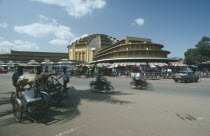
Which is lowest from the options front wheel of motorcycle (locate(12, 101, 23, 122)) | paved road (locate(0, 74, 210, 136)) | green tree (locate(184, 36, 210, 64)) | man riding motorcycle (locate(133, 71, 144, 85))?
paved road (locate(0, 74, 210, 136))

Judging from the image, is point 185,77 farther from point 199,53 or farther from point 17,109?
point 199,53

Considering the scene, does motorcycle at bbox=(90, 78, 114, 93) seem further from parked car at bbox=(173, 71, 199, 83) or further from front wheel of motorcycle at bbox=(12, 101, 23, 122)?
parked car at bbox=(173, 71, 199, 83)

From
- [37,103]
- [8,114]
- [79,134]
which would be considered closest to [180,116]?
[79,134]

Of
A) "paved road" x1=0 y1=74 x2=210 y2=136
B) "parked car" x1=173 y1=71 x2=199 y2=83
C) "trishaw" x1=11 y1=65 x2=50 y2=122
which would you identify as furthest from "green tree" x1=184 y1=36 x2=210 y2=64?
"trishaw" x1=11 y1=65 x2=50 y2=122

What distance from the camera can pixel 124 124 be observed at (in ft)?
15.2

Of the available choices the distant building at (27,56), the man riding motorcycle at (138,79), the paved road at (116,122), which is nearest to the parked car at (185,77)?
the man riding motorcycle at (138,79)

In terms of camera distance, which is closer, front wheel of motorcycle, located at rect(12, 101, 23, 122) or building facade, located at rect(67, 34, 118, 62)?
front wheel of motorcycle, located at rect(12, 101, 23, 122)

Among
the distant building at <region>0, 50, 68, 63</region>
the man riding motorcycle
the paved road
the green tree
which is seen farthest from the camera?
the distant building at <region>0, 50, 68, 63</region>

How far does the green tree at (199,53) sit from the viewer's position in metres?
59.4

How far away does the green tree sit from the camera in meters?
59.4

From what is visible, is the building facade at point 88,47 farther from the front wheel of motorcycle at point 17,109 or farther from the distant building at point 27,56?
the front wheel of motorcycle at point 17,109

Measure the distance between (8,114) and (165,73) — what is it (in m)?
26.1

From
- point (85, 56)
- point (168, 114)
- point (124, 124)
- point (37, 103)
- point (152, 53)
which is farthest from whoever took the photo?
point (85, 56)

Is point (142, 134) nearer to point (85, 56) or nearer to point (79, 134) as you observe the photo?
point (79, 134)
